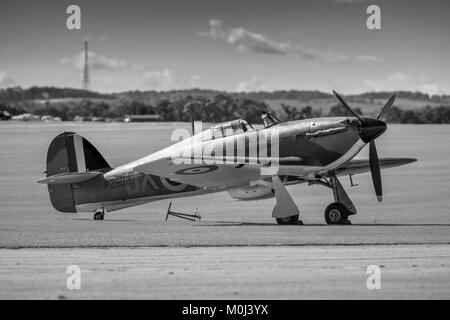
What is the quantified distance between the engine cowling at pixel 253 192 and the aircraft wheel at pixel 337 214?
4.55 feet

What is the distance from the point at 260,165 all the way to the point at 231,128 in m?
1.17

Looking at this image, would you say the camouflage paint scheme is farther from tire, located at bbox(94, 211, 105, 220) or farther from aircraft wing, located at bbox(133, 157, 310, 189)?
tire, located at bbox(94, 211, 105, 220)

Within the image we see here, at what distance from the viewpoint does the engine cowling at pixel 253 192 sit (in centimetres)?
1833

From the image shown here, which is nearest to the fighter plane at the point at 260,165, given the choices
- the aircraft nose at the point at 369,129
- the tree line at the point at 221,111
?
the aircraft nose at the point at 369,129

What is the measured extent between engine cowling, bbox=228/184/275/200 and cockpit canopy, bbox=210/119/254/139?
1321 millimetres

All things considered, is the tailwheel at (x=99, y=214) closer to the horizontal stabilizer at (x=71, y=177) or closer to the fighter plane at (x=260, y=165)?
the fighter plane at (x=260, y=165)

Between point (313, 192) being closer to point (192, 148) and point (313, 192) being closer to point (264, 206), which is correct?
point (264, 206)

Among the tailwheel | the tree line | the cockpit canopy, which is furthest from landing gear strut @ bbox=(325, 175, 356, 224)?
the tree line

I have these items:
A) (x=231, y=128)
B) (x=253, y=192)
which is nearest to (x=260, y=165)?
(x=253, y=192)

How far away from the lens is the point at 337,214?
58.7ft

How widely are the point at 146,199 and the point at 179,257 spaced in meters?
6.95

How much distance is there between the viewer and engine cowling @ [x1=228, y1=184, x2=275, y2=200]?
1833 centimetres
